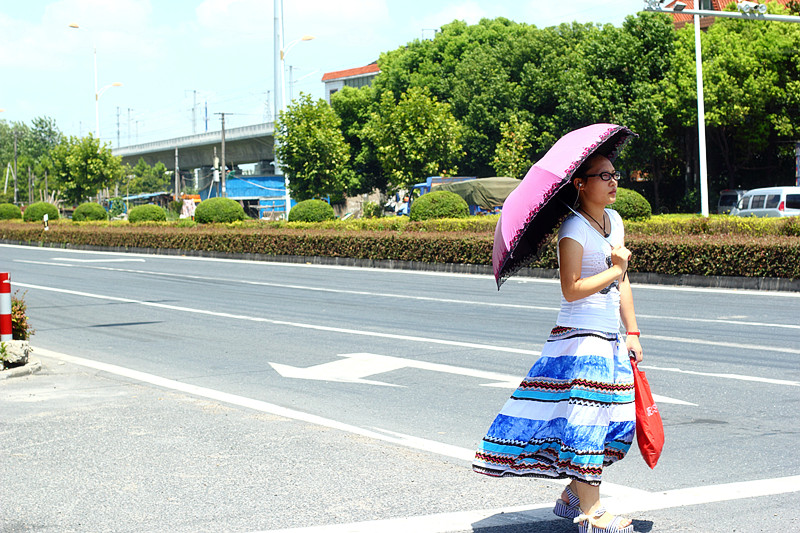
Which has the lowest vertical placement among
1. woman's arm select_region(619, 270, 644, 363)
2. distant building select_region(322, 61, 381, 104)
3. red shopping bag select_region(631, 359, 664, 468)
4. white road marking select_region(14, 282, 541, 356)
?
white road marking select_region(14, 282, 541, 356)

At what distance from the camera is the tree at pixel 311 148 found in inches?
1708

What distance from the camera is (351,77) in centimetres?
9706

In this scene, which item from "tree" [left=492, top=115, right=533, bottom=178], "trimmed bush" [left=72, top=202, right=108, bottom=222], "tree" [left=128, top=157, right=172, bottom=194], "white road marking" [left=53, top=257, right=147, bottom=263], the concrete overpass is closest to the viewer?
"white road marking" [left=53, top=257, right=147, bottom=263]

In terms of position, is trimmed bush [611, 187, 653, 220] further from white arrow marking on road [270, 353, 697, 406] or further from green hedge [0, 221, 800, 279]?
white arrow marking on road [270, 353, 697, 406]

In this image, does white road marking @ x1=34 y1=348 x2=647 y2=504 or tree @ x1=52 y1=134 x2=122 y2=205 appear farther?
tree @ x1=52 y1=134 x2=122 y2=205

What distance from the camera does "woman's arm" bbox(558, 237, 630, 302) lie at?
399 centimetres

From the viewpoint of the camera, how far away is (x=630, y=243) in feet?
60.0

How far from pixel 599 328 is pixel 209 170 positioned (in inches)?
4125

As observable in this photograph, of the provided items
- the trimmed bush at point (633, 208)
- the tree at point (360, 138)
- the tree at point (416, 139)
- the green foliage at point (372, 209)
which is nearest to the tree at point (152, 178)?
the tree at point (360, 138)

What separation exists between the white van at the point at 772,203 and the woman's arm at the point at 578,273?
26063 mm

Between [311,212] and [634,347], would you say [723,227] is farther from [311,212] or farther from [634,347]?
[311,212]

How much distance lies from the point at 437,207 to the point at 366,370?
19.1 meters

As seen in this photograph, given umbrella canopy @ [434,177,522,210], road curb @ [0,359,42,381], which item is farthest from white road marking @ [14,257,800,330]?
umbrella canopy @ [434,177,522,210]

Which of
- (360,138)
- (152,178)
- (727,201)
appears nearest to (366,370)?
(727,201)
